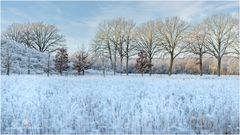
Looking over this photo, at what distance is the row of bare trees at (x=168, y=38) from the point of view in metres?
45.1

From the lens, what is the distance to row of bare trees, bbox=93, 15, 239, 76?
45062 mm

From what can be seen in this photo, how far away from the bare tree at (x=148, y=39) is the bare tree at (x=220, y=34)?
26.4 ft

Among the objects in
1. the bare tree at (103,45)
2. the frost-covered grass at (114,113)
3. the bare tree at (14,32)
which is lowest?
the frost-covered grass at (114,113)

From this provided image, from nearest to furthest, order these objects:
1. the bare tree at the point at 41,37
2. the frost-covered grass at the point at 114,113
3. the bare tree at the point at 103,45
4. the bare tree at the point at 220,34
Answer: the frost-covered grass at the point at 114,113, the bare tree at the point at 220,34, the bare tree at the point at 103,45, the bare tree at the point at 41,37

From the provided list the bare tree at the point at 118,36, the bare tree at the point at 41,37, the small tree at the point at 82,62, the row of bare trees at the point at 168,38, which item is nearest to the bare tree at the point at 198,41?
the row of bare trees at the point at 168,38

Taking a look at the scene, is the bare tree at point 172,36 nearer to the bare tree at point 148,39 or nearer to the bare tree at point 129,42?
the bare tree at point 148,39

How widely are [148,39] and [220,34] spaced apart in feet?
35.6

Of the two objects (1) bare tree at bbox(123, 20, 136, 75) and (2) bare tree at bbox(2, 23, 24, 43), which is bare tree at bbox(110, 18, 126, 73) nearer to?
(1) bare tree at bbox(123, 20, 136, 75)

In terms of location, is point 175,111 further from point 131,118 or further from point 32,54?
point 32,54

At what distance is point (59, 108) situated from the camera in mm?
8812

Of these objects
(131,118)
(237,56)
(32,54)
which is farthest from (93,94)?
(32,54)

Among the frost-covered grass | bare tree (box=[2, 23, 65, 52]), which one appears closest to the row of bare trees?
bare tree (box=[2, 23, 65, 52])

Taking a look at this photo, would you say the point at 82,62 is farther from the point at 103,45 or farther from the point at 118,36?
the point at 118,36

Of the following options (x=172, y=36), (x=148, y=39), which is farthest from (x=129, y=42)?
(x=172, y=36)
